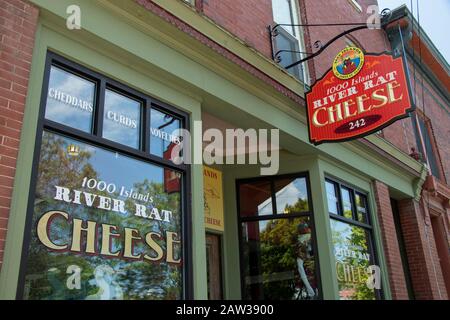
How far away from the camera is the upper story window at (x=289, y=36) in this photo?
794 cm

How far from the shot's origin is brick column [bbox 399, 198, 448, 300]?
9766 mm

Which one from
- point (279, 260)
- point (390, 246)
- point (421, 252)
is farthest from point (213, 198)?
point (421, 252)

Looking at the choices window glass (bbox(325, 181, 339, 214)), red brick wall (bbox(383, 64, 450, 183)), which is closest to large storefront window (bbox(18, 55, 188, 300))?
window glass (bbox(325, 181, 339, 214))

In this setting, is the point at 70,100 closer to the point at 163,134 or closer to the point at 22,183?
the point at 22,183

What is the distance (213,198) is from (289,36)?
10.7 ft

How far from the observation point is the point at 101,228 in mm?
4148

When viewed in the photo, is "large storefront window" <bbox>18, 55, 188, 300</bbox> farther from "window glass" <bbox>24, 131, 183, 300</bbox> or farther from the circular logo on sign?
the circular logo on sign

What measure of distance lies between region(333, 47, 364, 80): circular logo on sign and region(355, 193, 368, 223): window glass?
2.88 metres

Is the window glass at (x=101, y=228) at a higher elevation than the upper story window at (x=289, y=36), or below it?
below

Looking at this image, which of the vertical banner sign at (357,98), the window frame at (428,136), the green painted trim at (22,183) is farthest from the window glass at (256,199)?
the window frame at (428,136)

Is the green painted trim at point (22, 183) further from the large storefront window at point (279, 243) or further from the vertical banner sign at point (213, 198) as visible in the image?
the large storefront window at point (279, 243)

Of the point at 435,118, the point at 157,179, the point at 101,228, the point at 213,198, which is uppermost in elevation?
the point at 435,118

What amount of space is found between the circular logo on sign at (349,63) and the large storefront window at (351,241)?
2.05m

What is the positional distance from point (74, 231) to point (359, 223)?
5985mm
